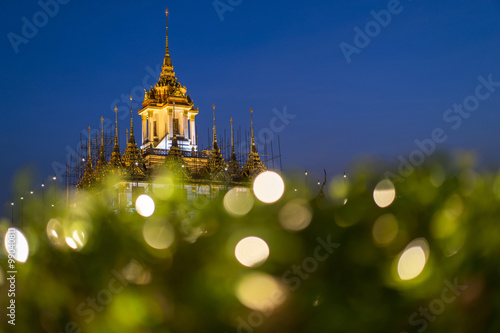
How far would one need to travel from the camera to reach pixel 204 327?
3.02 m

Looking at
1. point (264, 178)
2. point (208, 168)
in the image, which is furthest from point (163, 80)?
point (264, 178)

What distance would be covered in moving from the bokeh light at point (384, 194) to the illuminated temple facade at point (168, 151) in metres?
42.8

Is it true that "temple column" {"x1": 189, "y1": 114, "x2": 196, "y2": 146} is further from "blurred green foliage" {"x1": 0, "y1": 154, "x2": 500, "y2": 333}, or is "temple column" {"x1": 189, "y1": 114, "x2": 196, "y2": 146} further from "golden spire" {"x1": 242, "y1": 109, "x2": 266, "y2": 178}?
"blurred green foliage" {"x1": 0, "y1": 154, "x2": 500, "y2": 333}

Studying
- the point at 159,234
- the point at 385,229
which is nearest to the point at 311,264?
the point at 385,229

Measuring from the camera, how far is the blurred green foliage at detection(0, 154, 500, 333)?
305cm

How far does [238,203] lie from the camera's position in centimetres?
336

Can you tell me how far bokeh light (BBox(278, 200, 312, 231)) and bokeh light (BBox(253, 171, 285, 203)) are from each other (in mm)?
135

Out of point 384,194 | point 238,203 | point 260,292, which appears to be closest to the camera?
point 260,292

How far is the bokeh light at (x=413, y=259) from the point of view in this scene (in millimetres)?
3027

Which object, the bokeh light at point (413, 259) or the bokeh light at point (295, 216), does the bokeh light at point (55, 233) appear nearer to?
the bokeh light at point (295, 216)

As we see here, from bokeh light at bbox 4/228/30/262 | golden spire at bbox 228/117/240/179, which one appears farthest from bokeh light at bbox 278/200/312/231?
golden spire at bbox 228/117/240/179

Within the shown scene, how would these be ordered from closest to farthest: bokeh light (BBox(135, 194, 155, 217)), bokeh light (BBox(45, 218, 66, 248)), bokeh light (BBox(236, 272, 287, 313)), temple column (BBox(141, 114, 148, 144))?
bokeh light (BBox(236, 272, 287, 313)), bokeh light (BBox(135, 194, 155, 217)), bokeh light (BBox(45, 218, 66, 248)), temple column (BBox(141, 114, 148, 144))

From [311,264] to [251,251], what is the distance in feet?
1.10

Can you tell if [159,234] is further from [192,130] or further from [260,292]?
[192,130]
